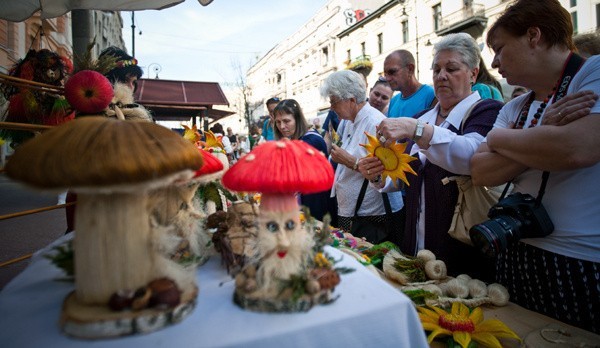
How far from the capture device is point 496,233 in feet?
3.87

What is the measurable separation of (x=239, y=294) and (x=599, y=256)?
1309mm

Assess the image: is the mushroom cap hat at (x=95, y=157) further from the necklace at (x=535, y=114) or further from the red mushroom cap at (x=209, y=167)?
the necklace at (x=535, y=114)

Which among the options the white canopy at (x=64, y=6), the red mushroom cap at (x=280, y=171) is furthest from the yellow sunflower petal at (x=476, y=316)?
the white canopy at (x=64, y=6)

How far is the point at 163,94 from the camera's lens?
7.23 m

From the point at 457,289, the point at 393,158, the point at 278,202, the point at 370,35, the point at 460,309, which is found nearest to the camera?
the point at 278,202

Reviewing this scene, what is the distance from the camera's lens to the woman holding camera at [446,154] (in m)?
1.59

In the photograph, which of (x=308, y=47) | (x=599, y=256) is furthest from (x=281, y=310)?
(x=308, y=47)

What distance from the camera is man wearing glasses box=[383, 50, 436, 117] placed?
3330mm

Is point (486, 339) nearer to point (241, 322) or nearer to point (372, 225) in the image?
point (241, 322)

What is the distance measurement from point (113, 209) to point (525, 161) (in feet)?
4.74

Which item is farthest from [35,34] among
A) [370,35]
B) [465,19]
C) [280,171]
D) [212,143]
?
[370,35]

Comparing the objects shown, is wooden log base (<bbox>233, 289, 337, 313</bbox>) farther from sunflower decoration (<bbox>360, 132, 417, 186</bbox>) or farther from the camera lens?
sunflower decoration (<bbox>360, 132, 417, 186</bbox>)

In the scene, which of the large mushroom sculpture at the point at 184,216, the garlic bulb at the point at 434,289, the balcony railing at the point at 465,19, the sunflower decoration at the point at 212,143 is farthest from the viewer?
the balcony railing at the point at 465,19

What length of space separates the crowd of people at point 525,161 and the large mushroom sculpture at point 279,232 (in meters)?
0.76
